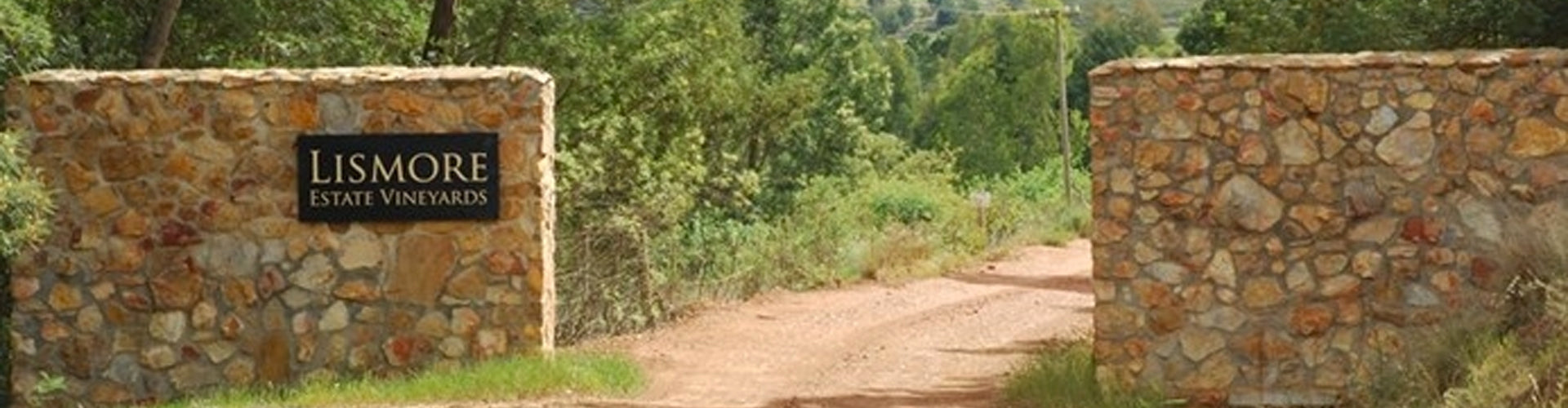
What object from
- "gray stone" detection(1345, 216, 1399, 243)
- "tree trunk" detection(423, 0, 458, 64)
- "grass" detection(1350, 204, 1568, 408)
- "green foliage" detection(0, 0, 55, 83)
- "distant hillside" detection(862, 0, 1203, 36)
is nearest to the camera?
"grass" detection(1350, 204, 1568, 408)

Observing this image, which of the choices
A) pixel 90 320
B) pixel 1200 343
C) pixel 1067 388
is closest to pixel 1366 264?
pixel 1200 343

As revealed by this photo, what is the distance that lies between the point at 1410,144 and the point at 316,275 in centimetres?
727

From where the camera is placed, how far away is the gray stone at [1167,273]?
12695mm

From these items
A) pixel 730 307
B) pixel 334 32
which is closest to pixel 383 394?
pixel 730 307

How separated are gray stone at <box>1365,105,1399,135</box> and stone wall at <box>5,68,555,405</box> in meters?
5.44

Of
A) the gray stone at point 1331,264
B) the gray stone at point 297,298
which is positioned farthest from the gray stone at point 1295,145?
the gray stone at point 297,298

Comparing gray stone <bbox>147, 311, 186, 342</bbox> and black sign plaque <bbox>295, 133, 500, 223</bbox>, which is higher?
black sign plaque <bbox>295, 133, 500, 223</bbox>

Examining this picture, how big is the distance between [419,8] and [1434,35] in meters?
12.2

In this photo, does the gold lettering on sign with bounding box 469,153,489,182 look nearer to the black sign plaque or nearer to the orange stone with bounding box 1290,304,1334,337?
the black sign plaque

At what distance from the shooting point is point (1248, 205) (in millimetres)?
12570

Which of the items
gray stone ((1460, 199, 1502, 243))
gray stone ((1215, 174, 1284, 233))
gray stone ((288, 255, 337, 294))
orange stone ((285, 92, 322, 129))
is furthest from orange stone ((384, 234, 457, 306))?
gray stone ((1460, 199, 1502, 243))

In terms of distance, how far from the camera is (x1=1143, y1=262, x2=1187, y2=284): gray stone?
1270cm

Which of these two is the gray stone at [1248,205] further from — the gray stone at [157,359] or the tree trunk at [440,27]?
the tree trunk at [440,27]

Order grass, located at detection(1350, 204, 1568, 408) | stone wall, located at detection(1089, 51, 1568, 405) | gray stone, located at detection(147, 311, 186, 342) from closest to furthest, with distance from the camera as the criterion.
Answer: grass, located at detection(1350, 204, 1568, 408) → stone wall, located at detection(1089, 51, 1568, 405) → gray stone, located at detection(147, 311, 186, 342)
